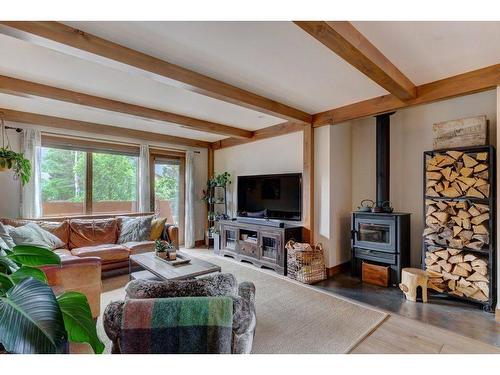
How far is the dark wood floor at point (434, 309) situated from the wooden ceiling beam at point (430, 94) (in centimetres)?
219

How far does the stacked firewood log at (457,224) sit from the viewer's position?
2756 mm

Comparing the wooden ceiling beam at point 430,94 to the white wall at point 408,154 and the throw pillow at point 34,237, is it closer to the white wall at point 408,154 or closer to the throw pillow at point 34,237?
the white wall at point 408,154

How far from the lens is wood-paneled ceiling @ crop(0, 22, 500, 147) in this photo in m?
1.89

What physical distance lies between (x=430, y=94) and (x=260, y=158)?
2.92 meters

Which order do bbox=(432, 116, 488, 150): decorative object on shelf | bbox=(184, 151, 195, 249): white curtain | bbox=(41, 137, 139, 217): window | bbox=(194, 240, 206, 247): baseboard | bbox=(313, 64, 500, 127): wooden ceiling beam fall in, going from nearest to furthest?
bbox=(313, 64, 500, 127): wooden ceiling beam
bbox=(432, 116, 488, 150): decorative object on shelf
bbox=(41, 137, 139, 217): window
bbox=(184, 151, 195, 249): white curtain
bbox=(194, 240, 206, 247): baseboard

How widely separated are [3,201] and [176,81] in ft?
11.4

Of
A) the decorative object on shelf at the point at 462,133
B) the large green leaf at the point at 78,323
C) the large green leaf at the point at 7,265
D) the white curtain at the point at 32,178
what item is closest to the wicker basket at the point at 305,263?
the decorative object on shelf at the point at 462,133

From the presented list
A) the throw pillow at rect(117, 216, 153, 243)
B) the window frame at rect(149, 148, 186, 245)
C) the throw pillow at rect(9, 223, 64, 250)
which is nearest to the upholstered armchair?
the throw pillow at rect(9, 223, 64, 250)

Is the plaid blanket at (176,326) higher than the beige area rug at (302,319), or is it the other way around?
the plaid blanket at (176,326)

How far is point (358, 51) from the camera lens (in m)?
1.95

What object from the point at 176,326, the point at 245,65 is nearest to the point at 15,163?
the point at 245,65

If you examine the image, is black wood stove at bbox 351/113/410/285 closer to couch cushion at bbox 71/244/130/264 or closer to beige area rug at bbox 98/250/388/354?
beige area rug at bbox 98/250/388/354

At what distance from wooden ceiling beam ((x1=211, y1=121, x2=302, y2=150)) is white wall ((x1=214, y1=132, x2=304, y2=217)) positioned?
3.4 inches
